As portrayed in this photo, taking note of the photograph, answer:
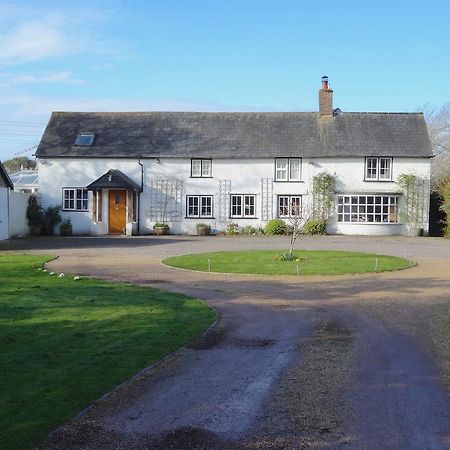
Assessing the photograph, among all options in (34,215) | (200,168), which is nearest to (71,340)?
(34,215)

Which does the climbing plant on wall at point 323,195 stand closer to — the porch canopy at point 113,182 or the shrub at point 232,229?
the shrub at point 232,229

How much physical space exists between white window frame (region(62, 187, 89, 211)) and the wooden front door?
1558 mm

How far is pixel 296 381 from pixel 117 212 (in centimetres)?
3204

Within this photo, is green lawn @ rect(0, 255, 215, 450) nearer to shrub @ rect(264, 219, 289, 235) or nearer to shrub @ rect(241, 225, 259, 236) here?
shrub @ rect(264, 219, 289, 235)

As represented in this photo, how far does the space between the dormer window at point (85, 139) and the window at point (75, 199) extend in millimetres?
2858

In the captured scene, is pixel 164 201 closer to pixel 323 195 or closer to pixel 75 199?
pixel 75 199

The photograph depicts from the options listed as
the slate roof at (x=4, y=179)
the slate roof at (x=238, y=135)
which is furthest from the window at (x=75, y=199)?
the slate roof at (x=4, y=179)

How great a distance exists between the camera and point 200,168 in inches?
1551

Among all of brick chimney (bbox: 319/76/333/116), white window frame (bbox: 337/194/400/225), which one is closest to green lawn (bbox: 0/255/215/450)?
white window frame (bbox: 337/194/400/225)

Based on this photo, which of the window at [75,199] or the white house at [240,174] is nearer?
the white house at [240,174]

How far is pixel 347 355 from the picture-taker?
9578 mm

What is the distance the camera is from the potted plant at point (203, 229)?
38.3 meters

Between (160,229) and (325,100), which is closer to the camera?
(160,229)

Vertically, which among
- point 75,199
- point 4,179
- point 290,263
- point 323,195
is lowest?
point 290,263
